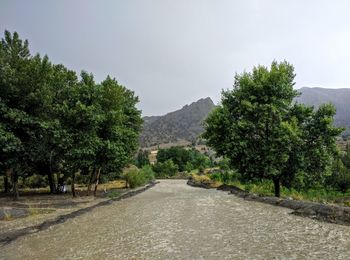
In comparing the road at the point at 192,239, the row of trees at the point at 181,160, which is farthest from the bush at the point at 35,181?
the row of trees at the point at 181,160

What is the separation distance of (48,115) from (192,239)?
2193 centimetres

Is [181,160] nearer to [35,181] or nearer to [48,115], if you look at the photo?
[35,181]

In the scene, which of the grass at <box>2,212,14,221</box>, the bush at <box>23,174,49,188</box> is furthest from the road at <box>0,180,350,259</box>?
the bush at <box>23,174,49,188</box>

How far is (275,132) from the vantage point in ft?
87.6

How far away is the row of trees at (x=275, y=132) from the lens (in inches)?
1040

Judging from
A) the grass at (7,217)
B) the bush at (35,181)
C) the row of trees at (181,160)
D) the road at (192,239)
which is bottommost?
the road at (192,239)

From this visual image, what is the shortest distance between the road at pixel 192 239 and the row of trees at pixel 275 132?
9487mm

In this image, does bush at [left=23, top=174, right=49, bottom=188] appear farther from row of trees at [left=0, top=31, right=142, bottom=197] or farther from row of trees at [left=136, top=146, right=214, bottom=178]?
row of trees at [left=136, top=146, right=214, bottom=178]

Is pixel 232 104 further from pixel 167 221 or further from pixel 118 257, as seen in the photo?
pixel 118 257

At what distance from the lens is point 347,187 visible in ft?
180

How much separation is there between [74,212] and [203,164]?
11598cm

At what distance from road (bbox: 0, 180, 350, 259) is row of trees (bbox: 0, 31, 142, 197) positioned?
10.9m

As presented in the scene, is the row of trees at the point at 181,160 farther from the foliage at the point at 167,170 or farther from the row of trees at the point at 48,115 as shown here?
the row of trees at the point at 48,115

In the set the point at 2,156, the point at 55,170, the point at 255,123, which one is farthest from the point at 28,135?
the point at 255,123
